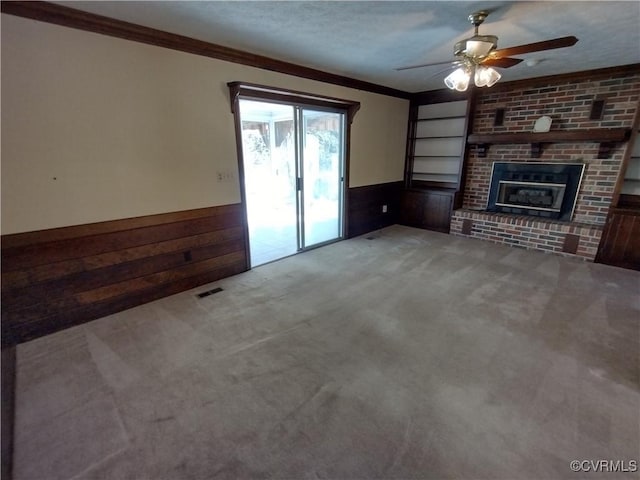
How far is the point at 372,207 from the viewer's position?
17.4 feet

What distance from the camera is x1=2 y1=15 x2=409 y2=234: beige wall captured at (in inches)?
82.3

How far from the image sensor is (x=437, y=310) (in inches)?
110

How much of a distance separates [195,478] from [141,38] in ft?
10.1

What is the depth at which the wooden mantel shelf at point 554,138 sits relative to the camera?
3.70 m

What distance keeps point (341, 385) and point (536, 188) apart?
4.32 metres

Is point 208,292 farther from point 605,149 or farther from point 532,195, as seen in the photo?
point 605,149

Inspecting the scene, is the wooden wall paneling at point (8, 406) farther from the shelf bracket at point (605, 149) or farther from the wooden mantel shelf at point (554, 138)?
the shelf bracket at point (605, 149)

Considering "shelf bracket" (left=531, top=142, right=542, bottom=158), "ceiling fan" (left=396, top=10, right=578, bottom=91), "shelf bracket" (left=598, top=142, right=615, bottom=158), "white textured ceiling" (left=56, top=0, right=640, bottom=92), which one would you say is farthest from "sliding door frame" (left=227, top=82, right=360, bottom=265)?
"shelf bracket" (left=598, top=142, right=615, bottom=158)

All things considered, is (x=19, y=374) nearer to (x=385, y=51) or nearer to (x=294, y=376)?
(x=294, y=376)

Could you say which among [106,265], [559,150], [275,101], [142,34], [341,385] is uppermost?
[142,34]

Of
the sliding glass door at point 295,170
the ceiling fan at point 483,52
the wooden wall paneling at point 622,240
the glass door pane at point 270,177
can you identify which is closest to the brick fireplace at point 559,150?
the wooden wall paneling at point 622,240

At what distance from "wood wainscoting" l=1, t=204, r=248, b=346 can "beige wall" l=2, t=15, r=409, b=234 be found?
0.12m

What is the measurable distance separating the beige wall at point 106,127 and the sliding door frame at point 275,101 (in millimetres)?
83

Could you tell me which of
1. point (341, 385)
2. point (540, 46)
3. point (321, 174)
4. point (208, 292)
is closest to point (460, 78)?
point (540, 46)
